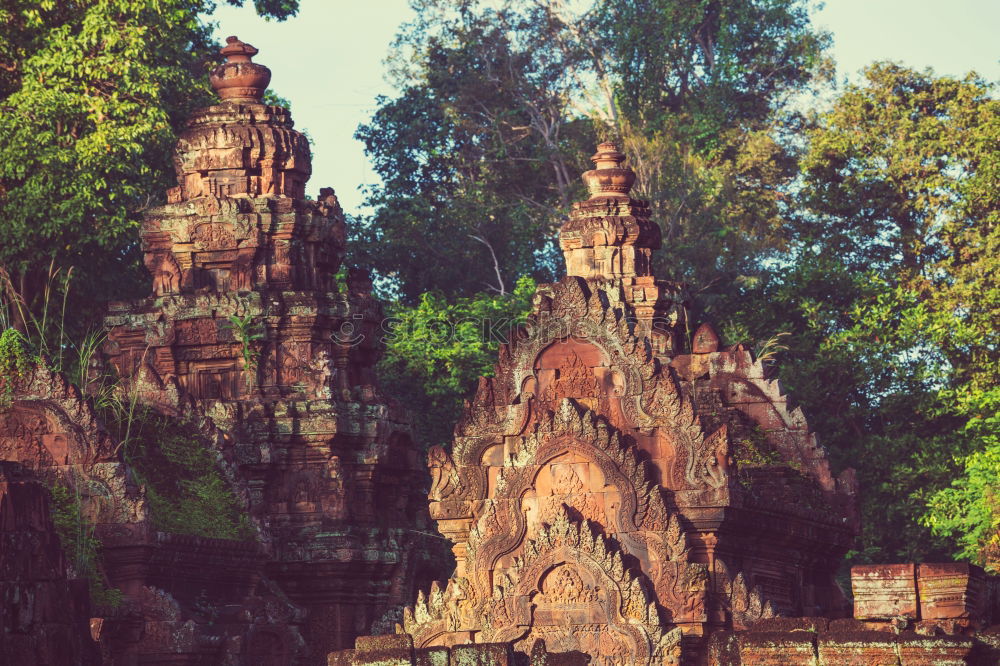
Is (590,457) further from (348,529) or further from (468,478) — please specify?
(348,529)

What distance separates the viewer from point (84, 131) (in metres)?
30.7

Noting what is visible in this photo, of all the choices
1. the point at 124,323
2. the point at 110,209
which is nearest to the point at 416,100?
the point at 110,209

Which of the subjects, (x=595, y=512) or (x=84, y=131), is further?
(x=84, y=131)

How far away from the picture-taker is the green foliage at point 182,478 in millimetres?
20631

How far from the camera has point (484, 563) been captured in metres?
18.3

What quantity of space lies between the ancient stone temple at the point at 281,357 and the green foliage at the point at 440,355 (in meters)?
8.17

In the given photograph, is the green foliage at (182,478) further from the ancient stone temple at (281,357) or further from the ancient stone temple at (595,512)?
the ancient stone temple at (595,512)

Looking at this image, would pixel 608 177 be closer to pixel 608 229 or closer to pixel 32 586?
pixel 608 229

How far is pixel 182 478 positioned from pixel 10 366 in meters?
2.45

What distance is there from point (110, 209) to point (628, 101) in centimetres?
1677

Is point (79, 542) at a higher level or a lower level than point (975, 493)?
lower

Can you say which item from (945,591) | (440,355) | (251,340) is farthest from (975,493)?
(945,591)

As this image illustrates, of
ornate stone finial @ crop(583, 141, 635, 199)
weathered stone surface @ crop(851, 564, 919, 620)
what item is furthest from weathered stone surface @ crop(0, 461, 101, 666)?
ornate stone finial @ crop(583, 141, 635, 199)

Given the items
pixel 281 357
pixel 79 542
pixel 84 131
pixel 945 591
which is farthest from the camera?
pixel 84 131
